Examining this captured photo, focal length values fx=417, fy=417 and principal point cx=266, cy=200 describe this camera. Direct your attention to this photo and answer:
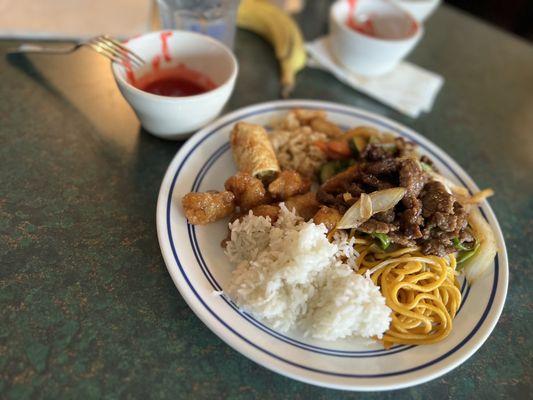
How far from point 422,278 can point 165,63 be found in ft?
5.15

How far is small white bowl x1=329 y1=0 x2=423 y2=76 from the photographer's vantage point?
254cm

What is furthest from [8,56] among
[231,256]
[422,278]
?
[422,278]

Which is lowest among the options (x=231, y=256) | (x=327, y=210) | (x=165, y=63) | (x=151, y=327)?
(x=151, y=327)

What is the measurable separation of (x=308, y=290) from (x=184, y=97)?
0.98 meters

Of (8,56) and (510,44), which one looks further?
(510,44)

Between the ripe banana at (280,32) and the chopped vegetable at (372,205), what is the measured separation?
115cm

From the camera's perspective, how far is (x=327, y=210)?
169cm

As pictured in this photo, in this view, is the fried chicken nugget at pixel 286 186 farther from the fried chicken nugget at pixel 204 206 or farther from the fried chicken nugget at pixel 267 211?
the fried chicken nugget at pixel 204 206

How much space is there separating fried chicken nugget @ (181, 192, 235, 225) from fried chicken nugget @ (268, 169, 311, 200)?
220mm

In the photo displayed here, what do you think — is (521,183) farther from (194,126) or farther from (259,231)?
(194,126)

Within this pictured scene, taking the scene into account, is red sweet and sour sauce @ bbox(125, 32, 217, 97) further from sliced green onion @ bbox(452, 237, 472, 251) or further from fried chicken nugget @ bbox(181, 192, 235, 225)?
sliced green onion @ bbox(452, 237, 472, 251)

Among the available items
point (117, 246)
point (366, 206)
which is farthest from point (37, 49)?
point (366, 206)

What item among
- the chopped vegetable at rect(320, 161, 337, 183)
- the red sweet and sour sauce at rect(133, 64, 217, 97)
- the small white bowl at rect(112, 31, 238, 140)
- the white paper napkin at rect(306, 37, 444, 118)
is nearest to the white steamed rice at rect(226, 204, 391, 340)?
the chopped vegetable at rect(320, 161, 337, 183)

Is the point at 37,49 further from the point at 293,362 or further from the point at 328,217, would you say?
the point at 293,362
